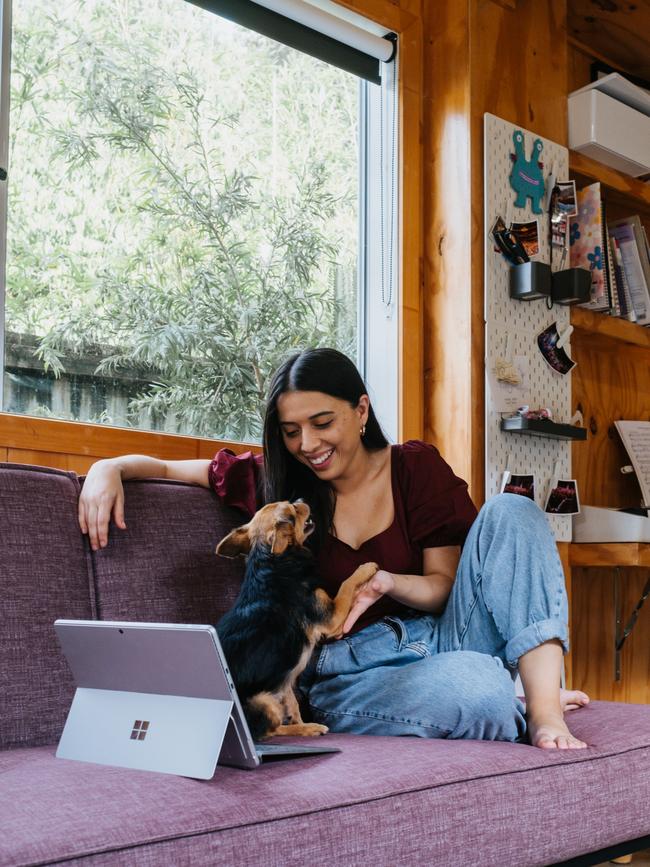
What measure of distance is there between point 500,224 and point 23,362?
1.51 meters

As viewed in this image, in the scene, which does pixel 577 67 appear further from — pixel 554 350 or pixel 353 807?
pixel 353 807

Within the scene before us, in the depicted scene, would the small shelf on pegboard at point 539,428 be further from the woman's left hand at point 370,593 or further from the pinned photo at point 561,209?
the woman's left hand at point 370,593

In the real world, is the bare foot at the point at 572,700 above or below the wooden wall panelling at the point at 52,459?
below

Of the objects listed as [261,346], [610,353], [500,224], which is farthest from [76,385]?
[610,353]

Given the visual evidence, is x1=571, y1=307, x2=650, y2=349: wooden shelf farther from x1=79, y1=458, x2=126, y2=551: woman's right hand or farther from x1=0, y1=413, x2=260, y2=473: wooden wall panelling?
x1=79, y1=458, x2=126, y2=551: woman's right hand

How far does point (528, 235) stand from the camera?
9.78 feet

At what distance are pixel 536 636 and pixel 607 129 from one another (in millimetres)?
2130

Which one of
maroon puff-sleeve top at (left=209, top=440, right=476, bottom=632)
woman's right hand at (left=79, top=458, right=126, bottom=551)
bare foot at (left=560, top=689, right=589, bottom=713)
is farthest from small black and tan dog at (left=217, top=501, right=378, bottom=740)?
bare foot at (left=560, top=689, right=589, bottom=713)

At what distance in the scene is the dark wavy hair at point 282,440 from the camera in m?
2.01

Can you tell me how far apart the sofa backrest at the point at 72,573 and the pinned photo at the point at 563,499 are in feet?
4.20

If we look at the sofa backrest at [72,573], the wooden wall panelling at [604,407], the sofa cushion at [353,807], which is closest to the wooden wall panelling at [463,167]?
the wooden wall panelling at [604,407]

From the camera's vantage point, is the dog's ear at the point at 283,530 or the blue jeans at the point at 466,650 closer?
the blue jeans at the point at 466,650

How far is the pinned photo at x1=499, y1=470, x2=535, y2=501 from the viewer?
285 centimetres

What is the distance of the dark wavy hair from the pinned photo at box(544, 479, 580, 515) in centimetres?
111
